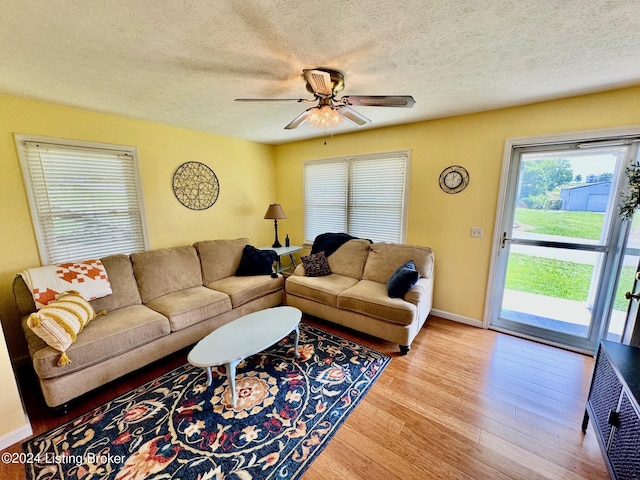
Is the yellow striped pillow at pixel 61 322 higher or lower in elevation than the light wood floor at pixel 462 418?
higher

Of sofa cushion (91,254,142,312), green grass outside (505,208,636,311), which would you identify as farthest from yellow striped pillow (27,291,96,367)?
green grass outside (505,208,636,311)

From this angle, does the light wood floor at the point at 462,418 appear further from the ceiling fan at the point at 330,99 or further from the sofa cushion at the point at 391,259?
the ceiling fan at the point at 330,99

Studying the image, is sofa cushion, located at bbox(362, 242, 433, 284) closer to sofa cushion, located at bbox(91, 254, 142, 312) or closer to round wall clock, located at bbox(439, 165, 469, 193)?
round wall clock, located at bbox(439, 165, 469, 193)

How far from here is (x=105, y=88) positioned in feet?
6.66

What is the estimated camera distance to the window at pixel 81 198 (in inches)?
91.7

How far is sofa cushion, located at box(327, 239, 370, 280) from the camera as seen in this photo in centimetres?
332

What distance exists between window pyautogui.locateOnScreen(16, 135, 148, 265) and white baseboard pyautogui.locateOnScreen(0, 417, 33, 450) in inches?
Result: 57.8

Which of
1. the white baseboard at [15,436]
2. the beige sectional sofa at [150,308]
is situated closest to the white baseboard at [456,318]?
the beige sectional sofa at [150,308]

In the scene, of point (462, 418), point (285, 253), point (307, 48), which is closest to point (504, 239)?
point (462, 418)

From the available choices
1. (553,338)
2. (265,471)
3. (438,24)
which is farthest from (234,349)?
(553,338)

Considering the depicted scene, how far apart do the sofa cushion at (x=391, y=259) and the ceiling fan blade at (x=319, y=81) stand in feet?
6.66

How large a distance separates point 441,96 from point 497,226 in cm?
149

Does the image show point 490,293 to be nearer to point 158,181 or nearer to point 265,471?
point 265,471

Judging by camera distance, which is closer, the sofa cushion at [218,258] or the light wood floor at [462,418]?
the light wood floor at [462,418]
